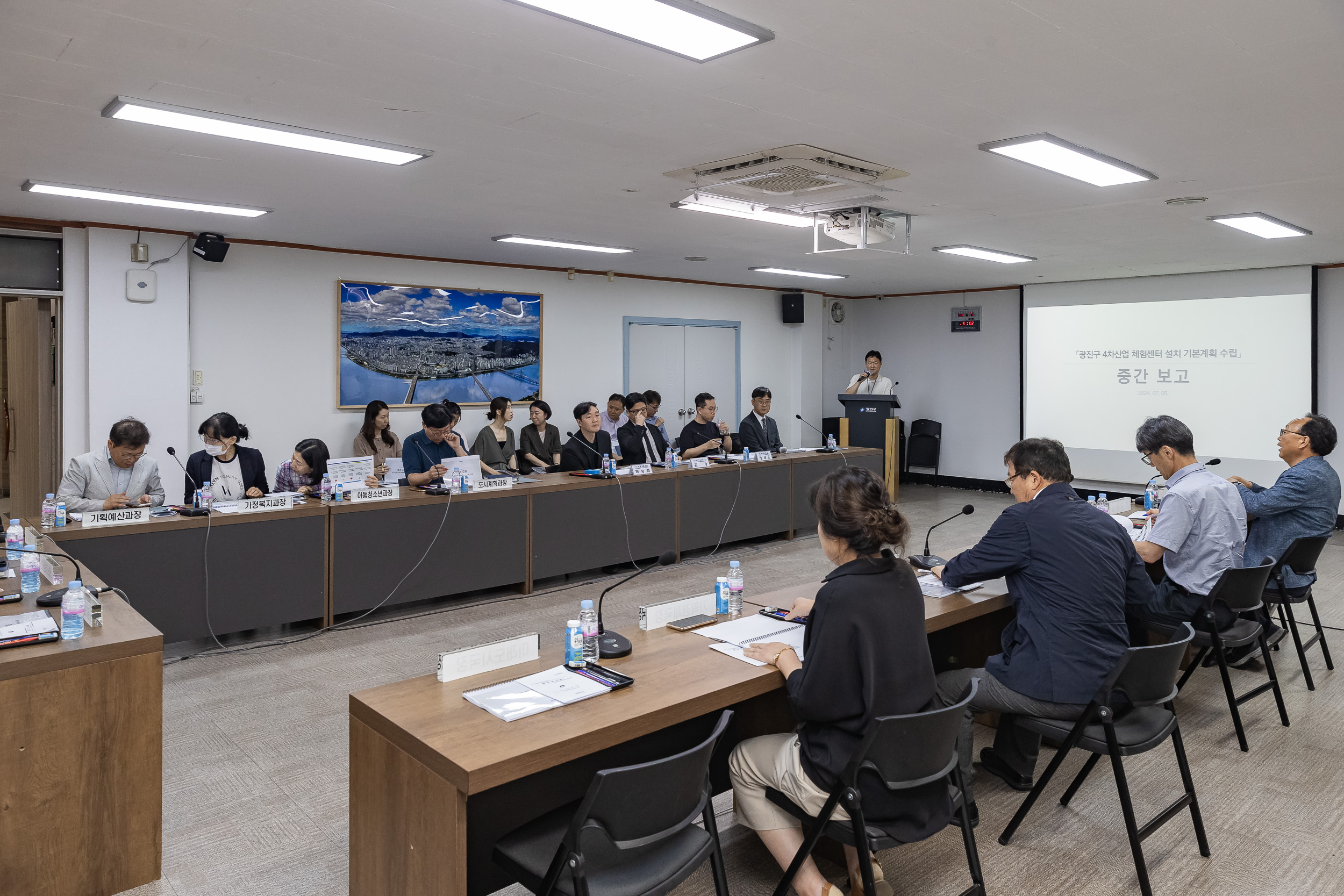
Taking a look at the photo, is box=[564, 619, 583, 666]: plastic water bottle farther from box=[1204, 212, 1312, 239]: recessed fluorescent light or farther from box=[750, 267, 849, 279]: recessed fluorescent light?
box=[750, 267, 849, 279]: recessed fluorescent light

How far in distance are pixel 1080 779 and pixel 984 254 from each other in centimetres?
579

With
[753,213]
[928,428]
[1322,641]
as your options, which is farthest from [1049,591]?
[928,428]

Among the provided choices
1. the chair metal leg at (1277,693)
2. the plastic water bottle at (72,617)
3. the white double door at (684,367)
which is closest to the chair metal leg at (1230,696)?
the chair metal leg at (1277,693)

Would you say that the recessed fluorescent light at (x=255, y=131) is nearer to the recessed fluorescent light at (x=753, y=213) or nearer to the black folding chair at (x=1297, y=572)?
the recessed fluorescent light at (x=753, y=213)

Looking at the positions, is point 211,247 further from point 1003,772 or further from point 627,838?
point 1003,772

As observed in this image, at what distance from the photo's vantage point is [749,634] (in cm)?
268

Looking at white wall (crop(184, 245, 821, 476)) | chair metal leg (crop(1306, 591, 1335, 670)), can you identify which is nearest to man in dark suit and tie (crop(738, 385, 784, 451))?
white wall (crop(184, 245, 821, 476))

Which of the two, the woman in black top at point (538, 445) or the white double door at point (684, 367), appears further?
the white double door at point (684, 367)

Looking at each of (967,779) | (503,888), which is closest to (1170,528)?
(967,779)

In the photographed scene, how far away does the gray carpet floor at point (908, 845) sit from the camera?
8.29ft

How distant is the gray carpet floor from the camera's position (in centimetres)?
253

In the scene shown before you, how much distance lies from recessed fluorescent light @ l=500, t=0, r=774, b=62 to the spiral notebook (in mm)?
1823

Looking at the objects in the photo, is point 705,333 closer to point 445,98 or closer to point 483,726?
point 445,98

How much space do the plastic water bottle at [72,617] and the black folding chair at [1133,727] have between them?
9.18 feet
